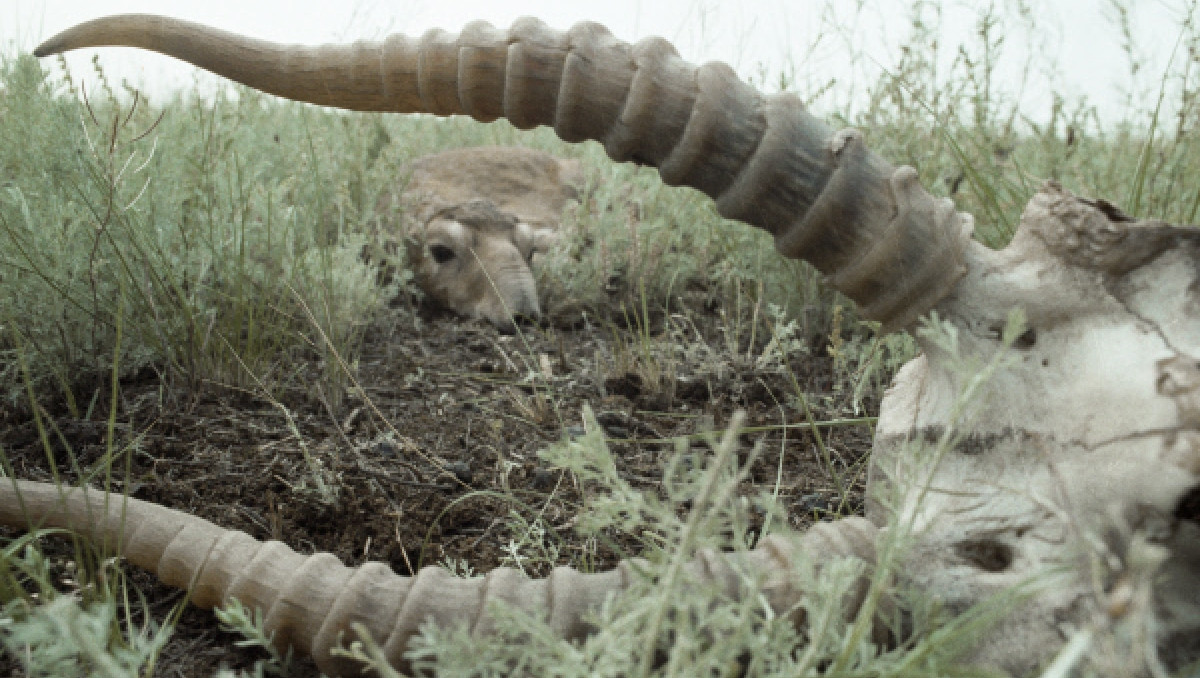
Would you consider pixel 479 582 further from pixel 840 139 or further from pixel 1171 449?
pixel 1171 449

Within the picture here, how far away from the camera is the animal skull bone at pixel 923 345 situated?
4.83 ft

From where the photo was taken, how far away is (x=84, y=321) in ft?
9.11

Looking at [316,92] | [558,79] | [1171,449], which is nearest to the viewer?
[1171,449]

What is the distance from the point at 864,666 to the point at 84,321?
2441mm

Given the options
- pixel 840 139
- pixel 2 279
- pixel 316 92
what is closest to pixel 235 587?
pixel 316 92

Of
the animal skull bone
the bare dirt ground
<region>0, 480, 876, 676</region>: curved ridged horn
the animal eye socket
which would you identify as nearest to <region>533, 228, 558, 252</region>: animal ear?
the animal eye socket

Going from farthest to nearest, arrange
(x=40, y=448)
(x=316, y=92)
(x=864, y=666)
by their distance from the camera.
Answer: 1. (x=40, y=448)
2. (x=316, y=92)
3. (x=864, y=666)

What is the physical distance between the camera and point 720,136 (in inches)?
66.8

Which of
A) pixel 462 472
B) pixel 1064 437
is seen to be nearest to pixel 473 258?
pixel 462 472

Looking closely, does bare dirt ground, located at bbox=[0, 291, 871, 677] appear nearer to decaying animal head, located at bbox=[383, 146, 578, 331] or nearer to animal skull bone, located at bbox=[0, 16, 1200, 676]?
animal skull bone, located at bbox=[0, 16, 1200, 676]

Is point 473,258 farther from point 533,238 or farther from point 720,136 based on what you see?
point 720,136

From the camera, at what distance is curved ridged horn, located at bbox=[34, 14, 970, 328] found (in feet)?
5.54

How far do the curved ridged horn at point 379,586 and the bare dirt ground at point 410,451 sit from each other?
145mm

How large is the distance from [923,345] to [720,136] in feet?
1.89
